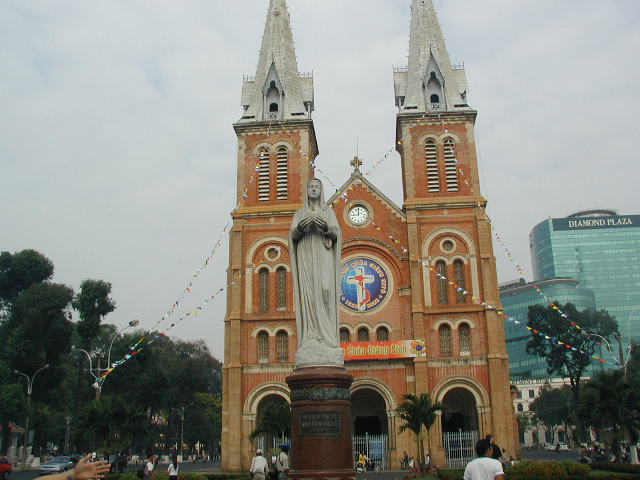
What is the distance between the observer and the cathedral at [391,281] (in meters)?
32.0

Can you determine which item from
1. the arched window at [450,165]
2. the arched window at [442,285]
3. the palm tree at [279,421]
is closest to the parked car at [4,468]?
the palm tree at [279,421]

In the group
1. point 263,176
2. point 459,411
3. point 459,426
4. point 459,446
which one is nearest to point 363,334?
point 459,411

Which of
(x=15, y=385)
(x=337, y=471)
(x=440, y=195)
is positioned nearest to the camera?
(x=337, y=471)

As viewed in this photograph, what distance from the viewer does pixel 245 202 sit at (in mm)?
36562

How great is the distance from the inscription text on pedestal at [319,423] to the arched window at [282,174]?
1063 inches

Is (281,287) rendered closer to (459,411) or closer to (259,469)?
(459,411)

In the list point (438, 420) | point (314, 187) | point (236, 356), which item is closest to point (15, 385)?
point (236, 356)

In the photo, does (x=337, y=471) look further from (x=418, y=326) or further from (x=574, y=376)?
(x=574, y=376)

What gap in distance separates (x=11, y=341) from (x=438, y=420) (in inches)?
1092

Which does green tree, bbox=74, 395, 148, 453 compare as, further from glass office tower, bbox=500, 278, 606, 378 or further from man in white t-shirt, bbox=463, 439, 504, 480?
glass office tower, bbox=500, 278, 606, 378

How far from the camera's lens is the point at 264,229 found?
3575cm

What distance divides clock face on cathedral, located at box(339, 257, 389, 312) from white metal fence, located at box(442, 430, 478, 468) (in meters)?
7.40

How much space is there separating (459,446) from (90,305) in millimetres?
25607

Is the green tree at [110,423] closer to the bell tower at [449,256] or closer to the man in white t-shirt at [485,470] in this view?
the bell tower at [449,256]
